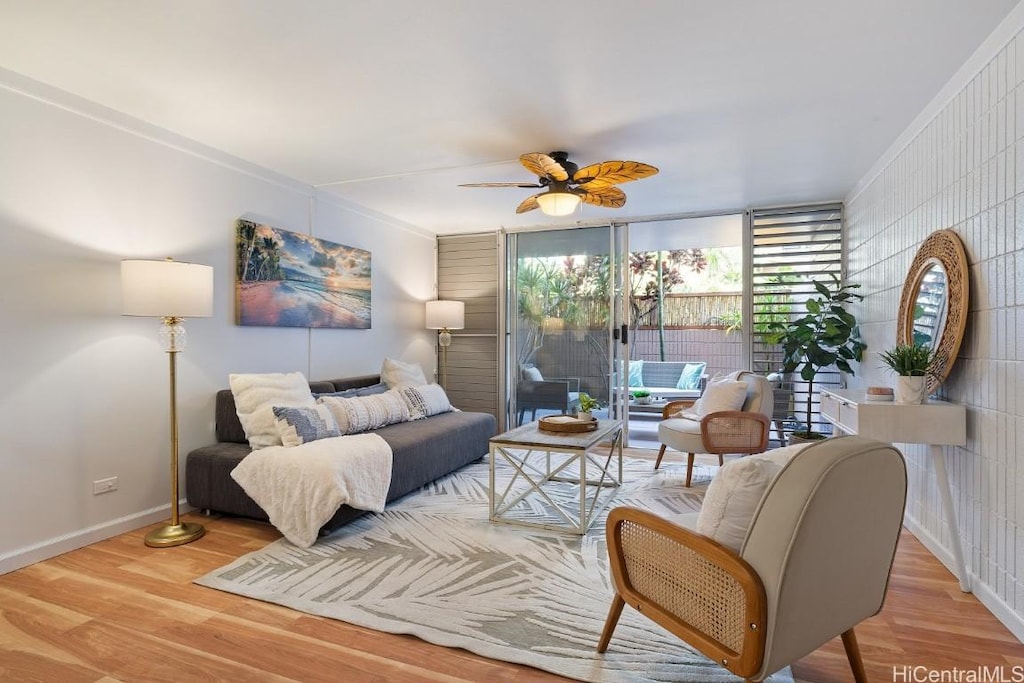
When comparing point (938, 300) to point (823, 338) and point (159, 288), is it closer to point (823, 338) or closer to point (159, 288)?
point (823, 338)

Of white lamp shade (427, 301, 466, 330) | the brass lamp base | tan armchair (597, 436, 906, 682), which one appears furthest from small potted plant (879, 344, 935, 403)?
white lamp shade (427, 301, 466, 330)

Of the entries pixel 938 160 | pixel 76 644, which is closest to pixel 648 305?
pixel 938 160

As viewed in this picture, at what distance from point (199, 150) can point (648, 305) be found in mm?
7211

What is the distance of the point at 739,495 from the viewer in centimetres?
155

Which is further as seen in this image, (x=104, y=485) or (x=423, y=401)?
(x=423, y=401)

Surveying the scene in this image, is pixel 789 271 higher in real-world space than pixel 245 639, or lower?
higher

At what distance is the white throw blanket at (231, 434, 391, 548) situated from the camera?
9.70 feet

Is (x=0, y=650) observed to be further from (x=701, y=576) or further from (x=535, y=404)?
(x=535, y=404)

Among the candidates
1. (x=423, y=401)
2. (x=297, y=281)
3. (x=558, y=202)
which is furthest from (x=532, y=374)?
(x=558, y=202)

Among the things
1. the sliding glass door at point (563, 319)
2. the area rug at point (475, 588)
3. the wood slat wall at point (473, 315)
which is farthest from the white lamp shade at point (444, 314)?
the area rug at point (475, 588)

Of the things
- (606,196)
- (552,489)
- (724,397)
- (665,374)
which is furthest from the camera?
(665,374)

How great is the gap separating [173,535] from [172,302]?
1.27 metres

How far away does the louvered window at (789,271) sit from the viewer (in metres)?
4.95

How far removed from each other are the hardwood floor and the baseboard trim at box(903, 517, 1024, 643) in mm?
49
